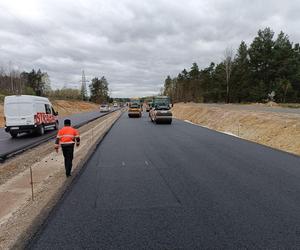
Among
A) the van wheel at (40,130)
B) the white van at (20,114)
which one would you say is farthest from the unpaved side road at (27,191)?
the van wheel at (40,130)

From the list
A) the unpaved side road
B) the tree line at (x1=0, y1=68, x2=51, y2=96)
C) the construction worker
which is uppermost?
the tree line at (x1=0, y1=68, x2=51, y2=96)

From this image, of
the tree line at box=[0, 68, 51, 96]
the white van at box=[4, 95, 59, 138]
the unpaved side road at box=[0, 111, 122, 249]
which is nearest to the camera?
the unpaved side road at box=[0, 111, 122, 249]

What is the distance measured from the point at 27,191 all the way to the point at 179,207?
4439mm

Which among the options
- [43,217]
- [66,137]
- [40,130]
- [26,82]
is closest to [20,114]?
[40,130]

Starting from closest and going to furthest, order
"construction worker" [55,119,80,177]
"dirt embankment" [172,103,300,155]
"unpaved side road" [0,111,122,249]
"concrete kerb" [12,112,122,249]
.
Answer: "concrete kerb" [12,112,122,249], "unpaved side road" [0,111,122,249], "construction worker" [55,119,80,177], "dirt embankment" [172,103,300,155]

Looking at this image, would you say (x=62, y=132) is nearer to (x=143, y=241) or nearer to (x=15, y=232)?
(x=15, y=232)

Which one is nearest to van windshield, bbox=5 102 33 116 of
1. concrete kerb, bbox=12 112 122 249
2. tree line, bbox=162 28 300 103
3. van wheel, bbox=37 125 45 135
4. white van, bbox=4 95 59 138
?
white van, bbox=4 95 59 138

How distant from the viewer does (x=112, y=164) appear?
11445 mm

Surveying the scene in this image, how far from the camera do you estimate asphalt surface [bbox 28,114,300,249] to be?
16.6 ft

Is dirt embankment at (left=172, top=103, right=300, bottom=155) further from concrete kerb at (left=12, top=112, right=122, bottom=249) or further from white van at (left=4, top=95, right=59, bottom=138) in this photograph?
white van at (left=4, top=95, right=59, bottom=138)

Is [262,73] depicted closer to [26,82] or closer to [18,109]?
[18,109]

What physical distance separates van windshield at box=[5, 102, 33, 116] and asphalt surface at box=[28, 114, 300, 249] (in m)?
11.2

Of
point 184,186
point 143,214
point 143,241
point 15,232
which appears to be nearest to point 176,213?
point 143,214

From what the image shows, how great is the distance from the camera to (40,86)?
135 metres
